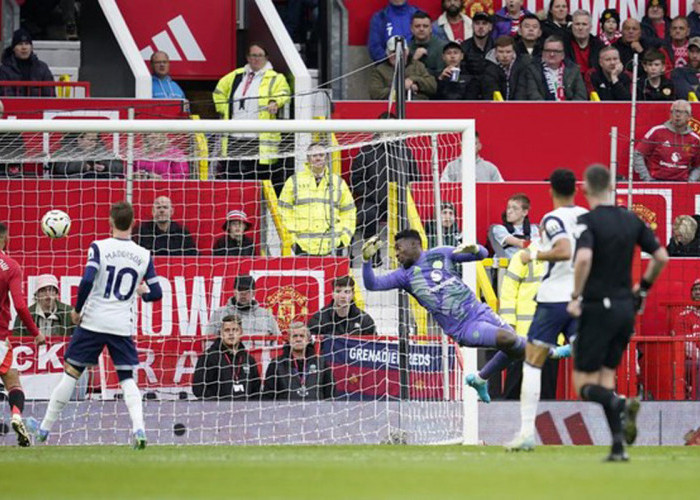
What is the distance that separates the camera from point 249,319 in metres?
16.4

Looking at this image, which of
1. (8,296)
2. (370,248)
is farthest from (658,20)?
(8,296)

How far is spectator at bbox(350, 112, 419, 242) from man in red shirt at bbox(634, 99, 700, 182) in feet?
11.2

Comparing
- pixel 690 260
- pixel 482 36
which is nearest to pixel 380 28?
pixel 482 36

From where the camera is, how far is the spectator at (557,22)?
21188 mm

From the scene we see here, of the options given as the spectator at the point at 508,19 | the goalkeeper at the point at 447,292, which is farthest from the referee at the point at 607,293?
the spectator at the point at 508,19

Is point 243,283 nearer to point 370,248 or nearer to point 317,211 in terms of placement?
point 317,211

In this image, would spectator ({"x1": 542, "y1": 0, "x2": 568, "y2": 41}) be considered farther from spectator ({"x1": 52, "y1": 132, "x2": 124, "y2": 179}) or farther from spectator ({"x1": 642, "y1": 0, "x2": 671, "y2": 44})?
spectator ({"x1": 52, "y1": 132, "x2": 124, "y2": 179})

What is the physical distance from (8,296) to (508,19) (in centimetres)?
898

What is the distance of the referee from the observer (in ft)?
34.3

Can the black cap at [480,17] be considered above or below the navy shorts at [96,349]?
above

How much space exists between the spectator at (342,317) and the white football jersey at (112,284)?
10.2 feet

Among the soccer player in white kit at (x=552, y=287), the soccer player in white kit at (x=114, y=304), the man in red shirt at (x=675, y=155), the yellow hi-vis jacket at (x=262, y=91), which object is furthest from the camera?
the man in red shirt at (x=675, y=155)

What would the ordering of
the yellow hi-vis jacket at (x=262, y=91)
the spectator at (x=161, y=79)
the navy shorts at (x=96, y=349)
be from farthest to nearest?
the spectator at (x=161, y=79) → the yellow hi-vis jacket at (x=262, y=91) → the navy shorts at (x=96, y=349)

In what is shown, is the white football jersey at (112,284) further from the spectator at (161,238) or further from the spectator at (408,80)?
the spectator at (408,80)
